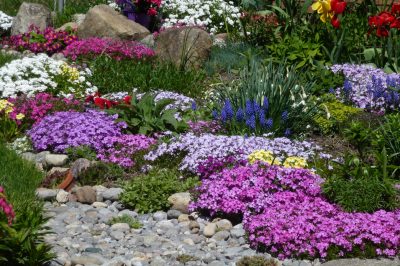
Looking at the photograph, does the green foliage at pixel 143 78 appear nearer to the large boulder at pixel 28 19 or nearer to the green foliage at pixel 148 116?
the green foliage at pixel 148 116

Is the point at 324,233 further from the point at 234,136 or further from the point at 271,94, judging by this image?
the point at 271,94

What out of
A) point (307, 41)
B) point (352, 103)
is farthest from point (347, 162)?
point (307, 41)

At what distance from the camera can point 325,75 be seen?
9.73m

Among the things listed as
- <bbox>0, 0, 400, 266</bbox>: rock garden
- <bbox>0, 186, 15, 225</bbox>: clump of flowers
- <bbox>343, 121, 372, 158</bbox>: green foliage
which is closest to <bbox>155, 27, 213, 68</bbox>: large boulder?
<bbox>0, 0, 400, 266</bbox>: rock garden

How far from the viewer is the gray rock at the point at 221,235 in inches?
248

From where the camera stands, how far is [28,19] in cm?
1512

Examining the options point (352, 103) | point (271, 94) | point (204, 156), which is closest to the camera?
A: point (204, 156)

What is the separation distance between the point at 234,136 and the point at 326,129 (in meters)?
1.41

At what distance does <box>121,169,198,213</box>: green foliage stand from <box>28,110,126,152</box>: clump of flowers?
1202mm

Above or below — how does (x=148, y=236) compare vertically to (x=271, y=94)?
below

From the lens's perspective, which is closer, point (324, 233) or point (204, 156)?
point (324, 233)

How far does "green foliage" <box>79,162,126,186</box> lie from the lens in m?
7.61

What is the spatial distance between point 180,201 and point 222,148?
80 centimetres

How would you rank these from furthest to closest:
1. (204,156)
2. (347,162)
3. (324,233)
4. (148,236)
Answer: (204,156)
(347,162)
(148,236)
(324,233)
